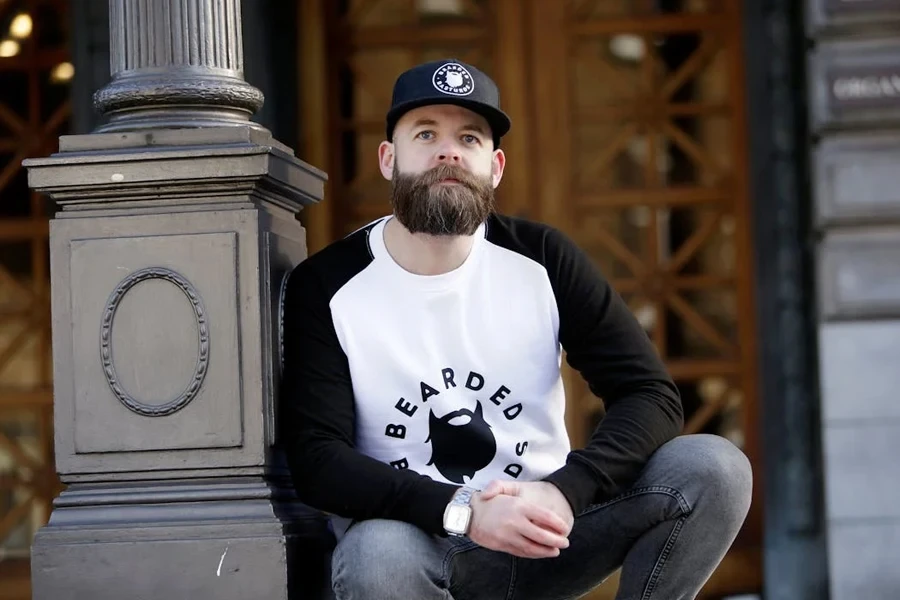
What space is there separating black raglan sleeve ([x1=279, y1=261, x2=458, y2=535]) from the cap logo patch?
0.56 metres

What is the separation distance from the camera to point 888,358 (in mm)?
7422

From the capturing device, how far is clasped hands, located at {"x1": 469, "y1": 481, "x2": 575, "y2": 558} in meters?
3.83

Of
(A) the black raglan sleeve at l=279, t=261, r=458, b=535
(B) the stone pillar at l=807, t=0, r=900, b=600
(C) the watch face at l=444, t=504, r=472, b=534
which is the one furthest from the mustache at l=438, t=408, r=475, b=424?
(B) the stone pillar at l=807, t=0, r=900, b=600

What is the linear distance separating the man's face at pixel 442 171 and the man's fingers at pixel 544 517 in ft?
2.49

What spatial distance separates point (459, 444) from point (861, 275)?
12.2 ft

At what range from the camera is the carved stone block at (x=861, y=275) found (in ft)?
24.3

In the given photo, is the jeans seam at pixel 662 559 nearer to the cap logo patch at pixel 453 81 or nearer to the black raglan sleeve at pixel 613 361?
the black raglan sleeve at pixel 613 361

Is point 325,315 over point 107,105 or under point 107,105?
under

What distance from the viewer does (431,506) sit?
391 centimetres

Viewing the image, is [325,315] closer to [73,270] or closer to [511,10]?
[73,270]

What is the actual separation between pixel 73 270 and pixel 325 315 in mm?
649

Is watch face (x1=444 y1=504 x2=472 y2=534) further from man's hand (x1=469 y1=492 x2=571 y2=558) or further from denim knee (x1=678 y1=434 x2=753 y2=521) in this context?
denim knee (x1=678 y1=434 x2=753 y2=521)

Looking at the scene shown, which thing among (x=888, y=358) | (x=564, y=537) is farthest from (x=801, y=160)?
(x=564, y=537)

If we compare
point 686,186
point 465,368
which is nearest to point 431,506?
point 465,368
